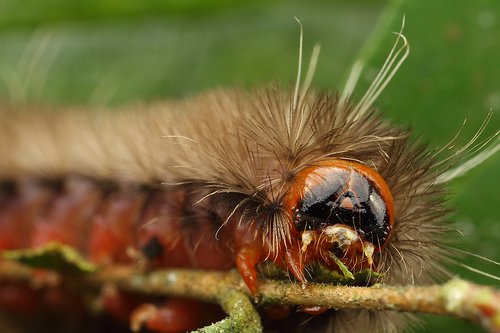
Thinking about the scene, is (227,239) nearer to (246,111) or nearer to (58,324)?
(246,111)

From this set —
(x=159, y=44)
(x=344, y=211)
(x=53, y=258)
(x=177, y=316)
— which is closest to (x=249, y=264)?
(x=344, y=211)

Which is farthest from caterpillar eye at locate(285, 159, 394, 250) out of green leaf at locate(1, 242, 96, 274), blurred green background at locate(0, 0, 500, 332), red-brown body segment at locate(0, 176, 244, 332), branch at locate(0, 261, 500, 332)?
blurred green background at locate(0, 0, 500, 332)

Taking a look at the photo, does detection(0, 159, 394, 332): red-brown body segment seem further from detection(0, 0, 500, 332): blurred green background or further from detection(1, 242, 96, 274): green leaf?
detection(0, 0, 500, 332): blurred green background

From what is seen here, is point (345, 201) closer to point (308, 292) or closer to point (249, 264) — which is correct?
point (308, 292)

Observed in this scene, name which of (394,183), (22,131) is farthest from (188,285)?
(22,131)

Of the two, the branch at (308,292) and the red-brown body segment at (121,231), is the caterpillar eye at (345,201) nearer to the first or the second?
the branch at (308,292)
